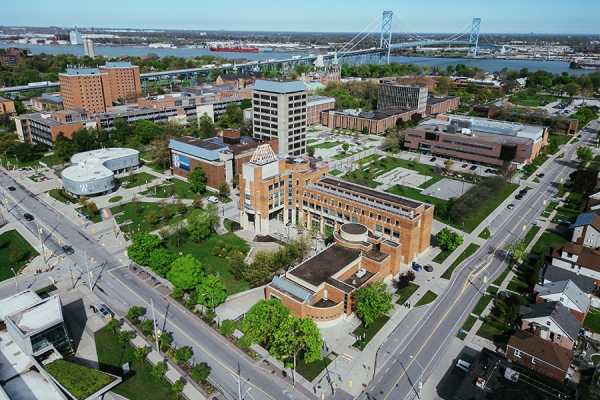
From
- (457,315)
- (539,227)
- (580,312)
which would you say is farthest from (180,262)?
(539,227)

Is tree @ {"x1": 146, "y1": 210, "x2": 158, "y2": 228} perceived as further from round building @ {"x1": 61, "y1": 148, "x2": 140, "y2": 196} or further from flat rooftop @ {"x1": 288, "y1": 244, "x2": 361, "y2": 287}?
flat rooftop @ {"x1": 288, "y1": 244, "x2": 361, "y2": 287}

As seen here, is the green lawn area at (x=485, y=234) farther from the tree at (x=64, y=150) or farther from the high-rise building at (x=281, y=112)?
the tree at (x=64, y=150)

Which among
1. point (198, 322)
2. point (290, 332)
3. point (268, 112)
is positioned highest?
point (268, 112)

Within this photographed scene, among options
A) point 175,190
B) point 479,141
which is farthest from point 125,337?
point 479,141

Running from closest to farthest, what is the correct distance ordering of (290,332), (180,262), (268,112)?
(290,332) < (180,262) < (268,112)

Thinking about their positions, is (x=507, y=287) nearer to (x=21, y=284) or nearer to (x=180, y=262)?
(x=180, y=262)

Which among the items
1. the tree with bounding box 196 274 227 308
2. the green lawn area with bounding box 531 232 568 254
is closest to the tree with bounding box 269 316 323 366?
the tree with bounding box 196 274 227 308
